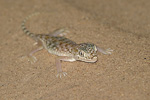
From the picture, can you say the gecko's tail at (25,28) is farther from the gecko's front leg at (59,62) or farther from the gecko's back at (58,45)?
the gecko's front leg at (59,62)

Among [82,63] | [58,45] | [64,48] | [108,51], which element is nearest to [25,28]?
[58,45]

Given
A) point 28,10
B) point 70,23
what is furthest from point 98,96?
point 28,10

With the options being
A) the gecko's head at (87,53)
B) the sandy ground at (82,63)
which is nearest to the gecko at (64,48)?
the gecko's head at (87,53)

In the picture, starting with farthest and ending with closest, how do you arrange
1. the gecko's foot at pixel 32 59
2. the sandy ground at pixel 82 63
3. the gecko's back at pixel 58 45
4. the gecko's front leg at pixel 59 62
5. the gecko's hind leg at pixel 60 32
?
the gecko's hind leg at pixel 60 32 → the gecko's foot at pixel 32 59 → the gecko's back at pixel 58 45 → the gecko's front leg at pixel 59 62 → the sandy ground at pixel 82 63

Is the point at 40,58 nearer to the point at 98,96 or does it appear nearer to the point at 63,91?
the point at 63,91

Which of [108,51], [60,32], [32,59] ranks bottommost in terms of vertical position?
[32,59]

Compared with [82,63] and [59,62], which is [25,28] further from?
[82,63]
